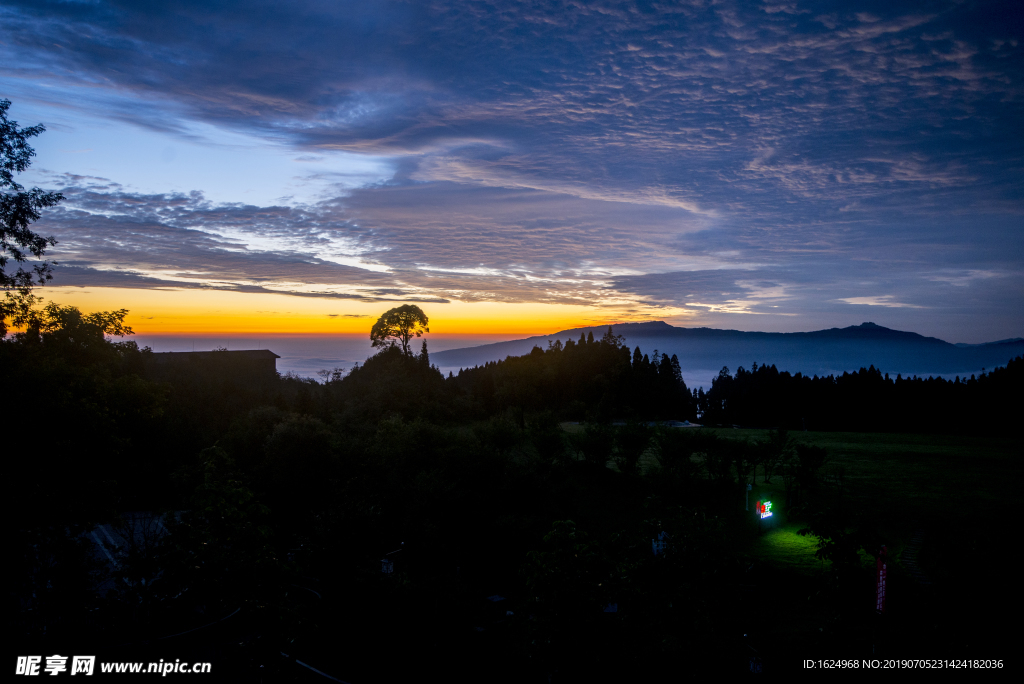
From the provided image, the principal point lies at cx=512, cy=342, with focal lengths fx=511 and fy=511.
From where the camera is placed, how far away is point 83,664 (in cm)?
569

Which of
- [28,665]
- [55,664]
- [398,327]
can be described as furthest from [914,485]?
[398,327]

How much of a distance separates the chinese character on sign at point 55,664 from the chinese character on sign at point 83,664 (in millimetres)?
70

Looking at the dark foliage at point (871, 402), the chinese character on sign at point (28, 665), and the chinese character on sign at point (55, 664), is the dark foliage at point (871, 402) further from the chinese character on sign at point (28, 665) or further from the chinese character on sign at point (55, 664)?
the chinese character on sign at point (28, 665)

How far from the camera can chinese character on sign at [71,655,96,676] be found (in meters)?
5.61

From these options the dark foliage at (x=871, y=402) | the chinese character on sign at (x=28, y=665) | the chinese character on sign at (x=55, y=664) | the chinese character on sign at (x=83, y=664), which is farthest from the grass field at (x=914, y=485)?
the chinese character on sign at (x=28, y=665)

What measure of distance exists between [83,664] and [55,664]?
273 millimetres

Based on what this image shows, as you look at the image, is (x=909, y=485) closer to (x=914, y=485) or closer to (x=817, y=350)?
(x=914, y=485)

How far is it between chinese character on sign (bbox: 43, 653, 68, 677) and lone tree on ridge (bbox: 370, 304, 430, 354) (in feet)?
143

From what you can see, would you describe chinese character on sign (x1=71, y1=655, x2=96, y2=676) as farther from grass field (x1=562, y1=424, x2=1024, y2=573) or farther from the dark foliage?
the dark foliage

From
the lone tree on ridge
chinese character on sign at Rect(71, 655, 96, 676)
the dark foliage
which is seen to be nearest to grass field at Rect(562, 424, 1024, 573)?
the dark foliage

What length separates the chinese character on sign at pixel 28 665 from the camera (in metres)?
5.53

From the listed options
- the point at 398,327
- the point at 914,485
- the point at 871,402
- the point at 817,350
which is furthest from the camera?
the point at 817,350

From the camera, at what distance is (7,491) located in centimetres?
694

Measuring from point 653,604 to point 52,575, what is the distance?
311 inches
